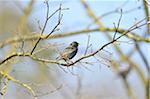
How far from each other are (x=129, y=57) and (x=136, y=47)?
30cm

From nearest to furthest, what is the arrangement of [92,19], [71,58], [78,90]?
1. [71,58]
2. [78,90]
3. [92,19]

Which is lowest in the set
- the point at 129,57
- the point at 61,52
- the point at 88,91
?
the point at 88,91

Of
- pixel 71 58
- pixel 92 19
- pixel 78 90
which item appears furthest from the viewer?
pixel 92 19

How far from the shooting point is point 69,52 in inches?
193

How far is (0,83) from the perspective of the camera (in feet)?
16.5

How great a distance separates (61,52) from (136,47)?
8.11 feet

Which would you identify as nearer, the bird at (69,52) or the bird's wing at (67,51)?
the bird at (69,52)

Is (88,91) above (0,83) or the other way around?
the other way around

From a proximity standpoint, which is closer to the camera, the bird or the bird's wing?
the bird

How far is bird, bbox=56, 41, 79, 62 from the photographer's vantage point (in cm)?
465

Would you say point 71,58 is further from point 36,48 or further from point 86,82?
point 86,82

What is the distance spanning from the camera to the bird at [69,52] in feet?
15.3

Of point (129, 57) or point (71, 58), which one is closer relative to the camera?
point (71, 58)

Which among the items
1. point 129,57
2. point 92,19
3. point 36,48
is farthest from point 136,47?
point 36,48
